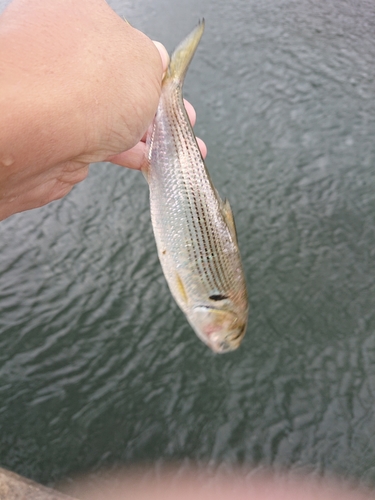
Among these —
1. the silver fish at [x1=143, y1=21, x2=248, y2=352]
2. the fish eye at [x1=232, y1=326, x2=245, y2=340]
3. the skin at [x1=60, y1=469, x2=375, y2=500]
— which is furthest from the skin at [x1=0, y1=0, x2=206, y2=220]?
the skin at [x1=60, y1=469, x2=375, y2=500]

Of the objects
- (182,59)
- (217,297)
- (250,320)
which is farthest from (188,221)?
(250,320)

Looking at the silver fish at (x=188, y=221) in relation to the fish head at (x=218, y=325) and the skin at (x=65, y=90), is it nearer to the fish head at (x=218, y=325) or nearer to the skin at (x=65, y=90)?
the fish head at (x=218, y=325)

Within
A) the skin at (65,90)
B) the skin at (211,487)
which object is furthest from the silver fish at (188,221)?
the skin at (211,487)

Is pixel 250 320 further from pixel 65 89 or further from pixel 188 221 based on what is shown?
pixel 65 89

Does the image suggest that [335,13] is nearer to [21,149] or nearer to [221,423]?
[221,423]

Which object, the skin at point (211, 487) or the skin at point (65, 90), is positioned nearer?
the skin at point (65, 90)

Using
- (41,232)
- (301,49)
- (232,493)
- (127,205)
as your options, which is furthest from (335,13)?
(232,493)
